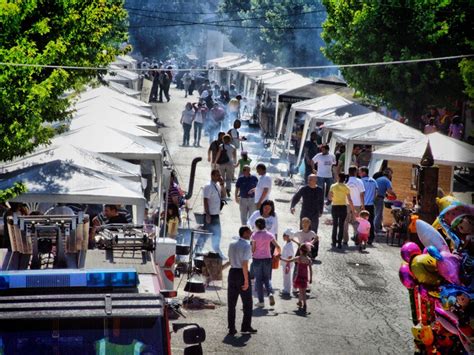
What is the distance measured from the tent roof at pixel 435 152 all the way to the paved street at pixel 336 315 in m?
2.39

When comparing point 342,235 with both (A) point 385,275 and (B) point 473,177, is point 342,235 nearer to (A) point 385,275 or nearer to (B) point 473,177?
(A) point 385,275

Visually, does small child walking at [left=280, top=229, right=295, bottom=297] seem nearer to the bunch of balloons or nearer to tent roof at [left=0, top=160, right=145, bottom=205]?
tent roof at [left=0, top=160, right=145, bottom=205]

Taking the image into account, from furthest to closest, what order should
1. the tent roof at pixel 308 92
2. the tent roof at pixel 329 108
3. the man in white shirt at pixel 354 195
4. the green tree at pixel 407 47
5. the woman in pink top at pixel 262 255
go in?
the tent roof at pixel 308 92 < the green tree at pixel 407 47 < the tent roof at pixel 329 108 < the man in white shirt at pixel 354 195 < the woman in pink top at pixel 262 255

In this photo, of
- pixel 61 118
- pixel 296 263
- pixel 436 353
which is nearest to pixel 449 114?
pixel 61 118

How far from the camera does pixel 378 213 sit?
2494cm

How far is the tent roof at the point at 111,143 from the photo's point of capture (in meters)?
21.3

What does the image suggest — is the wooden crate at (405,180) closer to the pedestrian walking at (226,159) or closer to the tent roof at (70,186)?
the pedestrian walking at (226,159)

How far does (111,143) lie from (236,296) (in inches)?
281

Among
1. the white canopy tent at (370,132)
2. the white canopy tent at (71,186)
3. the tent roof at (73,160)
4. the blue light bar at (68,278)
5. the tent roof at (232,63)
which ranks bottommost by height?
the blue light bar at (68,278)

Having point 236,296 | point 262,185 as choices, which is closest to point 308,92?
point 262,185

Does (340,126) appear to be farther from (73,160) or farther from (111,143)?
(73,160)

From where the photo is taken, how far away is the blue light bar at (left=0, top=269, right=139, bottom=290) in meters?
8.66

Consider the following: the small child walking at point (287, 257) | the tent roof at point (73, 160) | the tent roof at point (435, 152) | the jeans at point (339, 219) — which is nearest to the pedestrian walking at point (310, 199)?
the jeans at point (339, 219)

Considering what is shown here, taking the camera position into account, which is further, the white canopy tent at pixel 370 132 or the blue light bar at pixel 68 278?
the white canopy tent at pixel 370 132
